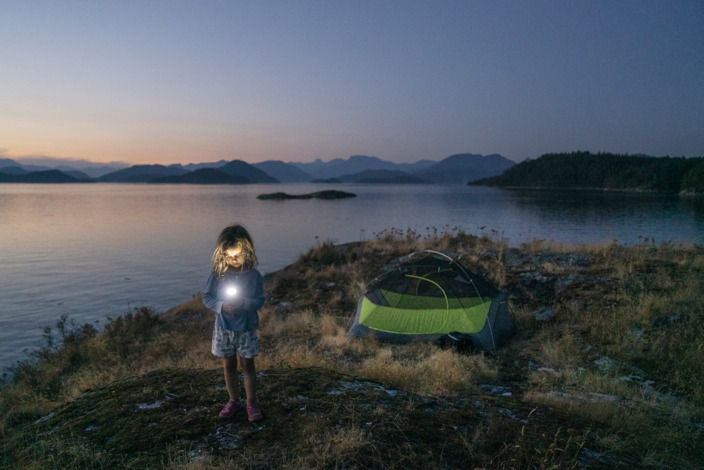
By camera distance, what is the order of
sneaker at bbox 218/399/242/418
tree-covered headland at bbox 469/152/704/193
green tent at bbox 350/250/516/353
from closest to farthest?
sneaker at bbox 218/399/242/418 → green tent at bbox 350/250/516/353 → tree-covered headland at bbox 469/152/704/193

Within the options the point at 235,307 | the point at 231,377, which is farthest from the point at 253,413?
the point at 235,307

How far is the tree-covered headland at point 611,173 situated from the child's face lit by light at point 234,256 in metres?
128

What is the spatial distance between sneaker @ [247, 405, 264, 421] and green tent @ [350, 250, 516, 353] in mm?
5469

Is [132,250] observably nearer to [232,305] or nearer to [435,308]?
[435,308]

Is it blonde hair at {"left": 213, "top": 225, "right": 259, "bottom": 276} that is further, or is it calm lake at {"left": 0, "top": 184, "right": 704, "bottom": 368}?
calm lake at {"left": 0, "top": 184, "right": 704, "bottom": 368}

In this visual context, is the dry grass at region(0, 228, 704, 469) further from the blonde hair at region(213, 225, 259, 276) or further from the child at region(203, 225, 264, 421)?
the blonde hair at region(213, 225, 259, 276)

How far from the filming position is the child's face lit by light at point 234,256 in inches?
165

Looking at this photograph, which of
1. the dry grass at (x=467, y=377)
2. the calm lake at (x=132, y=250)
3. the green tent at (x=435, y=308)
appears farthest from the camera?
the calm lake at (x=132, y=250)

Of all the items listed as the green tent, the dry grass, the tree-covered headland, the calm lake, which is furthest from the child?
the tree-covered headland

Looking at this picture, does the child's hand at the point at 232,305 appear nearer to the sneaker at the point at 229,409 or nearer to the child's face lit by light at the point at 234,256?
the child's face lit by light at the point at 234,256

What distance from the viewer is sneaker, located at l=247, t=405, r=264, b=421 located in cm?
399

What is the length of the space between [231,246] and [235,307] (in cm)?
68

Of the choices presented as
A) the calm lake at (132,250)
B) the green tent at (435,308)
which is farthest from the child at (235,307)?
the calm lake at (132,250)

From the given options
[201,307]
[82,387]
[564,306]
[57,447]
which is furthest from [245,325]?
[201,307]
